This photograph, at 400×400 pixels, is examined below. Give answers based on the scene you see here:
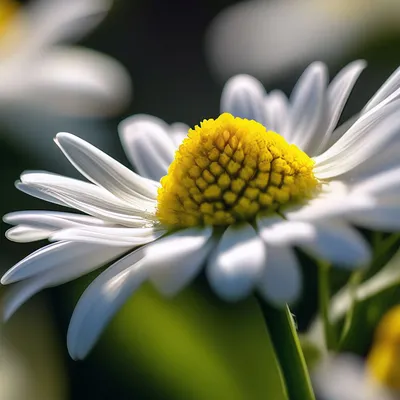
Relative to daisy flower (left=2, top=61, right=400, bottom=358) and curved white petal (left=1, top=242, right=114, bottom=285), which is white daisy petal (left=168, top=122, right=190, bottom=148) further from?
curved white petal (left=1, top=242, right=114, bottom=285)

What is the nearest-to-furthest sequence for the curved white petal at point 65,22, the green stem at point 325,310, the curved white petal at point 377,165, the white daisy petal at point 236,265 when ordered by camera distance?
1. the white daisy petal at point 236,265
2. the curved white petal at point 377,165
3. the green stem at point 325,310
4. the curved white petal at point 65,22

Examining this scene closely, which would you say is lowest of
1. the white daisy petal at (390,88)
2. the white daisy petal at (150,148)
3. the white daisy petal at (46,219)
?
the white daisy petal at (390,88)

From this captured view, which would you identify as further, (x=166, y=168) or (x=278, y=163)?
(x=166, y=168)

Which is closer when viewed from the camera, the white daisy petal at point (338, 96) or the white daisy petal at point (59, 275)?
the white daisy petal at point (59, 275)

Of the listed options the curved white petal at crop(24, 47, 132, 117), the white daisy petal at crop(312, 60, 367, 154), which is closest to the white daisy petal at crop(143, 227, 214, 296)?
the white daisy petal at crop(312, 60, 367, 154)

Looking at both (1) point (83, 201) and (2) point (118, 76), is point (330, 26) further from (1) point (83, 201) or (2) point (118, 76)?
(1) point (83, 201)

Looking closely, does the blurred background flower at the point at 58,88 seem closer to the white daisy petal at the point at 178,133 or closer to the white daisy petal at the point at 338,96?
the white daisy petal at the point at 178,133

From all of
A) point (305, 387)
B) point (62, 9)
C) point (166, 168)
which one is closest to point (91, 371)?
point (166, 168)

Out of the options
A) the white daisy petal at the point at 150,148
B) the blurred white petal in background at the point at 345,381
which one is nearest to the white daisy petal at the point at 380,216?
the blurred white petal in background at the point at 345,381
